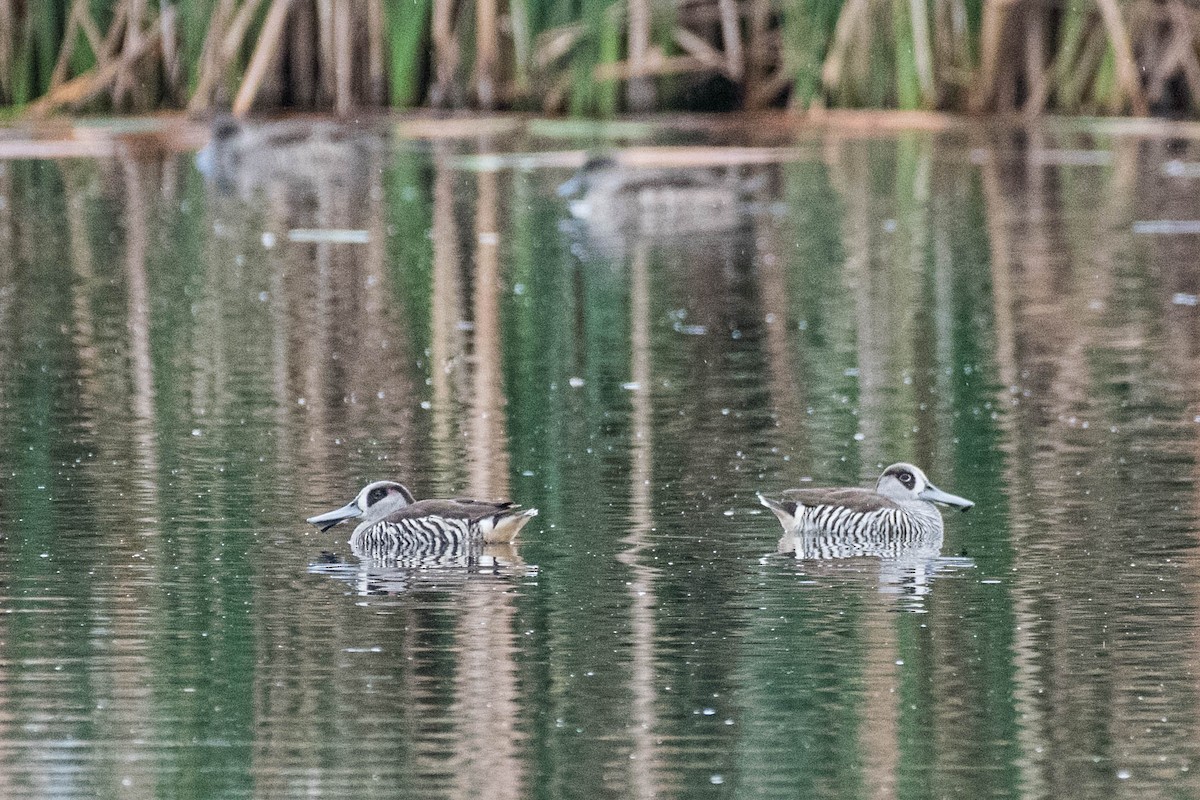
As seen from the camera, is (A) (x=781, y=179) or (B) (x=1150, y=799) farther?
(A) (x=781, y=179)

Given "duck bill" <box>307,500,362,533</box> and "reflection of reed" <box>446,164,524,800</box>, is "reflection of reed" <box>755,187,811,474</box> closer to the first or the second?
"reflection of reed" <box>446,164,524,800</box>

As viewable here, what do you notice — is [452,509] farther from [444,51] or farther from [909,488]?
[444,51]

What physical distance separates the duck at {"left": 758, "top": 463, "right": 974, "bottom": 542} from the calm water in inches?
4.3

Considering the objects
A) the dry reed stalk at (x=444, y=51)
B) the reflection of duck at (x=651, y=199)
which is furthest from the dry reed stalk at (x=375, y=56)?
the reflection of duck at (x=651, y=199)

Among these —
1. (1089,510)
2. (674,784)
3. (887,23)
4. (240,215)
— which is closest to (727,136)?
(887,23)

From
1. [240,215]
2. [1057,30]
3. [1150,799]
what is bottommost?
[1150,799]

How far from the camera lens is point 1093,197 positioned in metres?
19.3

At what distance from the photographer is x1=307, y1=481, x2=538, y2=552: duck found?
27.0 ft

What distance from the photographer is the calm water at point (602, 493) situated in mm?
6117

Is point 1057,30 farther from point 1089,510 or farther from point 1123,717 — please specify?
point 1123,717

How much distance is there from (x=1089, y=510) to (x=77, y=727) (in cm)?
363

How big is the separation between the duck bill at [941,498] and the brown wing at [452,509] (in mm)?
1272

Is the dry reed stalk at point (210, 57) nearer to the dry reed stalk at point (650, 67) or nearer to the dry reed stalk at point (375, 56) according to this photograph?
the dry reed stalk at point (375, 56)

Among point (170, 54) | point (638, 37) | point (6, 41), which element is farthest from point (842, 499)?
point (6, 41)
